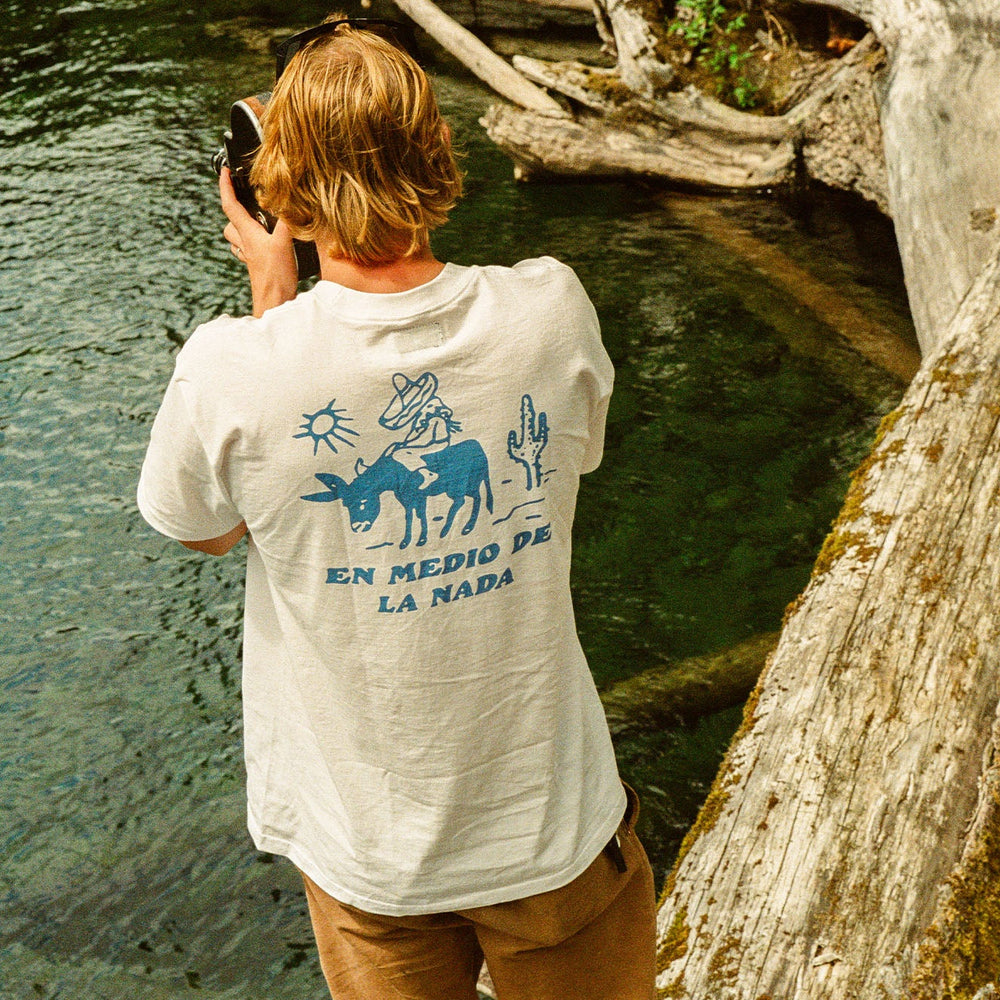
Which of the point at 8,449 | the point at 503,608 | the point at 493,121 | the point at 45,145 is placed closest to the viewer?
the point at 503,608

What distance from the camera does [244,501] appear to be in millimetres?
1596

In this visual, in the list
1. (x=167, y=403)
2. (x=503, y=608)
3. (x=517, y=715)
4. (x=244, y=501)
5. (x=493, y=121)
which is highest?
(x=167, y=403)

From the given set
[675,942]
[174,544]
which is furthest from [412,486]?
[174,544]

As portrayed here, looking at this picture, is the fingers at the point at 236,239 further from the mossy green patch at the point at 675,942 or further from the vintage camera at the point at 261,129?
the mossy green patch at the point at 675,942

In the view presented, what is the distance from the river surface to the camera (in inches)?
161

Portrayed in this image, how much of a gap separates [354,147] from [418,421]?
0.37 metres

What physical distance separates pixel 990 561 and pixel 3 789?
12.0ft

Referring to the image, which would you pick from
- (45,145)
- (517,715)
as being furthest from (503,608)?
(45,145)

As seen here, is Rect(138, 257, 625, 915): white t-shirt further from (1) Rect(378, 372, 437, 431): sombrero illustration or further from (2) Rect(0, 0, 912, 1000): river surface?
(2) Rect(0, 0, 912, 1000): river surface

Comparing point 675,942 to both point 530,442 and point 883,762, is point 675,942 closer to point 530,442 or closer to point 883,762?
point 883,762

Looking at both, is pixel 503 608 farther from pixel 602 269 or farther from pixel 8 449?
pixel 602 269

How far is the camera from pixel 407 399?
1.55m

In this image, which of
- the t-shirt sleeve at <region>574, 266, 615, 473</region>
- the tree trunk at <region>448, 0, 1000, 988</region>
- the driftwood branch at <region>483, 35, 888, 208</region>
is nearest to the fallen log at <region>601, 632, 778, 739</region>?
the tree trunk at <region>448, 0, 1000, 988</region>

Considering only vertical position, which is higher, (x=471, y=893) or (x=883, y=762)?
(x=471, y=893)
